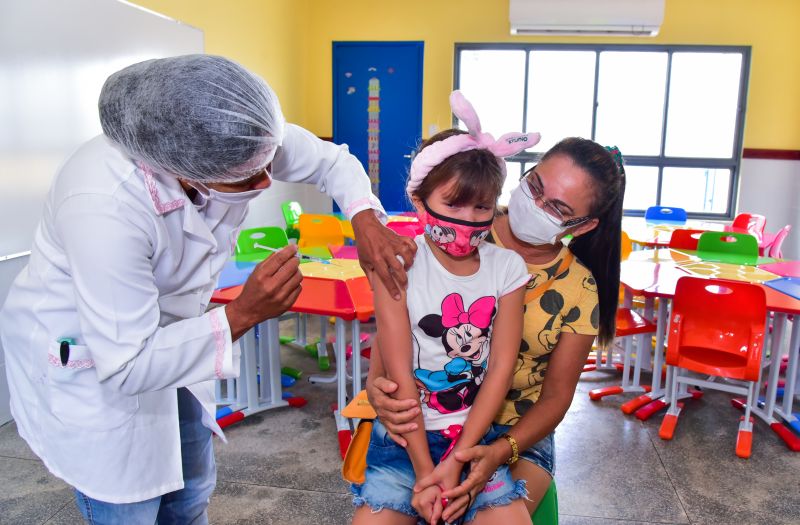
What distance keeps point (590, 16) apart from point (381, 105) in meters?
2.43

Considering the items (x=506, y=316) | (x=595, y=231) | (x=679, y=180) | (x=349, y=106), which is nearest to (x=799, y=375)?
(x=595, y=231)

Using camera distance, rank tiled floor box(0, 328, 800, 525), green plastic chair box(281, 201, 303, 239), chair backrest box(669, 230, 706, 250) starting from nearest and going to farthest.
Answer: tiled floor box(0, 328, 800, 525), chair backrest box(669, 230, 706, 250), green plastic chair box(281, 201, 303, 239)

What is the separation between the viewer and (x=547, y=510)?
1.49m

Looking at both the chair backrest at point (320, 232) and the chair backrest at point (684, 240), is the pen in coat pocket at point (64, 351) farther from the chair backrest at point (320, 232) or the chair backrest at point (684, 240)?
the chair backrest at point (684, 240)

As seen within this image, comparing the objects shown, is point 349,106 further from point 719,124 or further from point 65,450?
point 65,450

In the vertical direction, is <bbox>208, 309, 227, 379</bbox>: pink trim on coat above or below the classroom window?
below

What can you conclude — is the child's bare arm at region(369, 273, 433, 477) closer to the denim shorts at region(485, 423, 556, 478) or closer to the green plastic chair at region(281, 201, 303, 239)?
the denim shorts at region(485, 423, 556, 478)

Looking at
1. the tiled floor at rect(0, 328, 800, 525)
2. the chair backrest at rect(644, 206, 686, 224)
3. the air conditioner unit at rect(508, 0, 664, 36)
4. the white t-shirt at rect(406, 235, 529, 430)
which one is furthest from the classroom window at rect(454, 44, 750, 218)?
the white t-shirt at rect(406, 235, 529, 430)

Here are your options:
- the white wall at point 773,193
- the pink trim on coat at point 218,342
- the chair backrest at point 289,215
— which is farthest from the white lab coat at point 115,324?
the white wall at point 773,193

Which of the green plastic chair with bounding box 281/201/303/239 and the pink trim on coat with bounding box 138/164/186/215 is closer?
the pink trim on coat with bounding box 138/164/186/215

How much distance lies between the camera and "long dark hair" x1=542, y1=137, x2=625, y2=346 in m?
1.47

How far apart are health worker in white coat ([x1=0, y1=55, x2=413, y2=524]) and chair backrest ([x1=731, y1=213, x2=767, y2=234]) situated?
4.70m

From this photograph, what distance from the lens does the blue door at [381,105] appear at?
693cm

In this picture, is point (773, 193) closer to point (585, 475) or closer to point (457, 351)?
point (585, 475)
